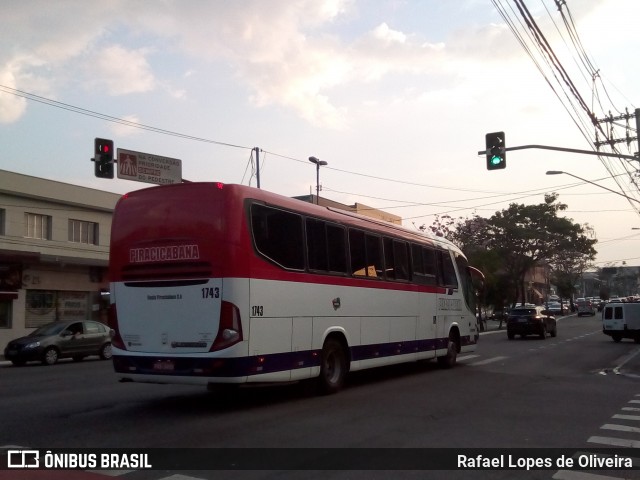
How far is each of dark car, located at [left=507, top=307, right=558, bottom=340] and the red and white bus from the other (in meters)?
22.4

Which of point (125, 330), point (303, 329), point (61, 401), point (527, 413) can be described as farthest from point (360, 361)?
point (61, 401)

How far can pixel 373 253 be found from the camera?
1332 cm

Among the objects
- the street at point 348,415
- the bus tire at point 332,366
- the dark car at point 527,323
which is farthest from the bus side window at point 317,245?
the dark car at point 527,323

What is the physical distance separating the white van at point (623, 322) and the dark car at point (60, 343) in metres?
23.3

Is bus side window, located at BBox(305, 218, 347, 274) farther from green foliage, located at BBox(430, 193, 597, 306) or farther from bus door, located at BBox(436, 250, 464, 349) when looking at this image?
green foliage, located at BBox(430, 193, 597, 306)

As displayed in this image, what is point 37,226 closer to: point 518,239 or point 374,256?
point 374,256

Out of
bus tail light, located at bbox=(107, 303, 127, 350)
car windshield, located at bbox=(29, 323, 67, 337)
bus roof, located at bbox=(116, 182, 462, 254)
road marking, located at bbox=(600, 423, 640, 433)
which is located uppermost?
bus roof, located at bbox=(116, 182, 462, 254)

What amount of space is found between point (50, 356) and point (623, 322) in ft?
83.4

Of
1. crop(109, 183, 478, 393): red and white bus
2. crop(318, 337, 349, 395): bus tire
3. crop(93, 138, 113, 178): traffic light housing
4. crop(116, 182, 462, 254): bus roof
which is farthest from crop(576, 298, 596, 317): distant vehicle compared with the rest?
crop(318, 337, 349, 395): bus tire

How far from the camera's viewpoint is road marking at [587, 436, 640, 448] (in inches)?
308

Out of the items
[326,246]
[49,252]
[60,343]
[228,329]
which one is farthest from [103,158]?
[49,252]

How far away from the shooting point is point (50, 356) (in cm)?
2191

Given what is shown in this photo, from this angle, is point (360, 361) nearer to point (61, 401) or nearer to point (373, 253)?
Result: point (373, 253)

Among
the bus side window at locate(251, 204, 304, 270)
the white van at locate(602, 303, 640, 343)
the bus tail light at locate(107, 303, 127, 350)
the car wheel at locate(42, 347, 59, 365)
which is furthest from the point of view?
the white van at locate(602, 303, 640, 343)
